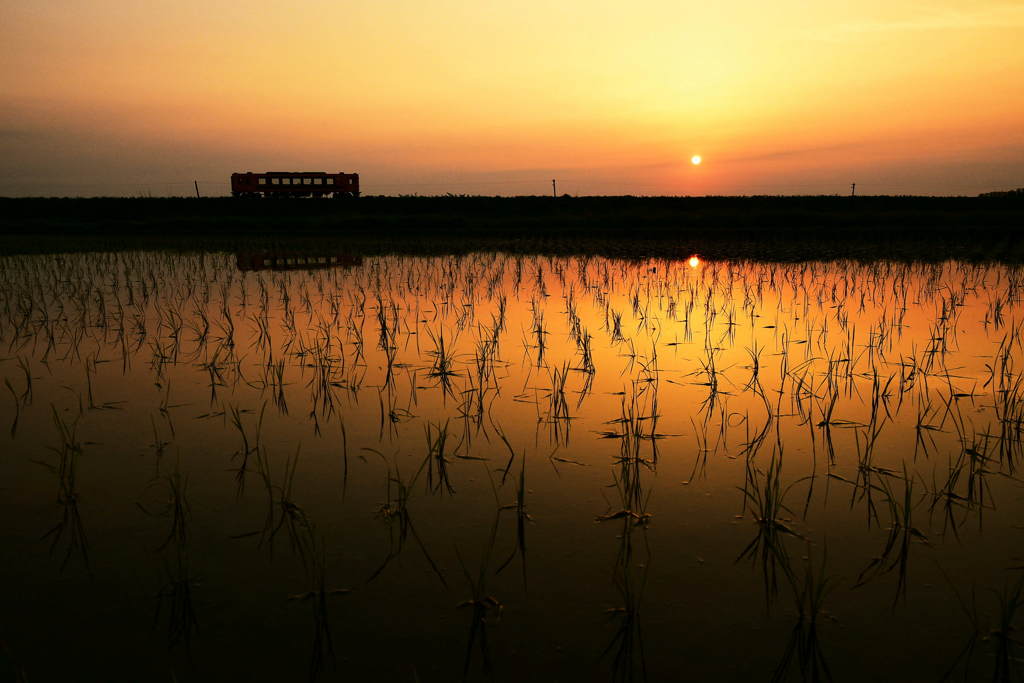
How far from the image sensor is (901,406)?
13.6ft

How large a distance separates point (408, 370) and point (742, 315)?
4255mm

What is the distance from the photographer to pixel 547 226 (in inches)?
1088

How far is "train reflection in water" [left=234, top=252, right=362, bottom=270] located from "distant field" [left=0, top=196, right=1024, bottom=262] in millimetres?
2000

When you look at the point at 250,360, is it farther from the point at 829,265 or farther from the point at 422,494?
the point at 829,265

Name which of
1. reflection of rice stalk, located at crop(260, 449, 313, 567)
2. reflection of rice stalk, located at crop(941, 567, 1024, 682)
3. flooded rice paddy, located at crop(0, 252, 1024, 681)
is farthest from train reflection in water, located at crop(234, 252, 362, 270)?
reflection of rice stalk, located at crop(941, 567, 1024, 682)

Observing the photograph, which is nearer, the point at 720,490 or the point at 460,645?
the point at 460,645

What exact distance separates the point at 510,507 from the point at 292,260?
12929 mm

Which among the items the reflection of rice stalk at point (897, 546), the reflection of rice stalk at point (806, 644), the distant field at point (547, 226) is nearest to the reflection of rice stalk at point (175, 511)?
the reflection of rice stalk at point (806, 644)

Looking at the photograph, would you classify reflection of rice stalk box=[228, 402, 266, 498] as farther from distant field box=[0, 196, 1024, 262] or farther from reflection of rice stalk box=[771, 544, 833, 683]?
distant field box=[0, 196, 1024, 262]

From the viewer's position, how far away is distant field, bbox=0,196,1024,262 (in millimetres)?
17984

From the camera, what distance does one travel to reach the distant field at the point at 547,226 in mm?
17984

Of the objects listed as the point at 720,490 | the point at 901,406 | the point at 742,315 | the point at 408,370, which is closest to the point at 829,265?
the point at 742,315

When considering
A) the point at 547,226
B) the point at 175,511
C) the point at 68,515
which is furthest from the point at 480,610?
the point at 547,226

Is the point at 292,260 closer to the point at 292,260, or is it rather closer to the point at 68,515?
the point at 292,260
